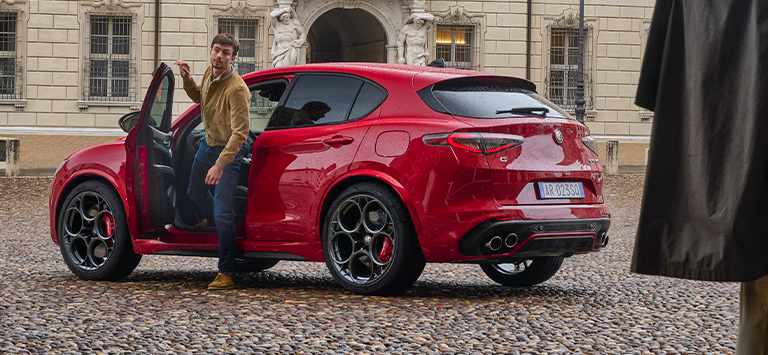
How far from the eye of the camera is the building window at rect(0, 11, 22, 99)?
79.9ft

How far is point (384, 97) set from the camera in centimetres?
627

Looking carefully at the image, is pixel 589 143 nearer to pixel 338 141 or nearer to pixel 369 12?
pixel 338 141

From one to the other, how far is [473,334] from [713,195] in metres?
2.34

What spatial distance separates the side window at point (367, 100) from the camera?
628cm

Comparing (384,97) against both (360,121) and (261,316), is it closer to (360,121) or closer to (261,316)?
(360,121)

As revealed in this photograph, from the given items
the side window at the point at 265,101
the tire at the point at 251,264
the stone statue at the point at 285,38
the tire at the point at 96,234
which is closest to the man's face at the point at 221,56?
the side window at the point at 265,101

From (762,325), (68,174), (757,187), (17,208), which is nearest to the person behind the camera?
(757,187)

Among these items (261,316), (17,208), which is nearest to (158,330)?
(261,316)

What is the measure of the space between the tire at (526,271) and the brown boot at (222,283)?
5.86 feet

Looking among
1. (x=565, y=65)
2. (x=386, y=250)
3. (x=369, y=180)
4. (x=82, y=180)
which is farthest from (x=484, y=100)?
(x=565, y=65)

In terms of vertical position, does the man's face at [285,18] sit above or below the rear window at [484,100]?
above

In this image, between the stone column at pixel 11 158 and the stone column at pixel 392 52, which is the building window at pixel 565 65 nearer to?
the stone column at pixel 392 52

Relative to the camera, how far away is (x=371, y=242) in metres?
6.00

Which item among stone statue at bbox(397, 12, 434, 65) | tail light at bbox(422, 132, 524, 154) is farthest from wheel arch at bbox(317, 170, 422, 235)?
stone statue at bbox(397, 12, 434, 65)
